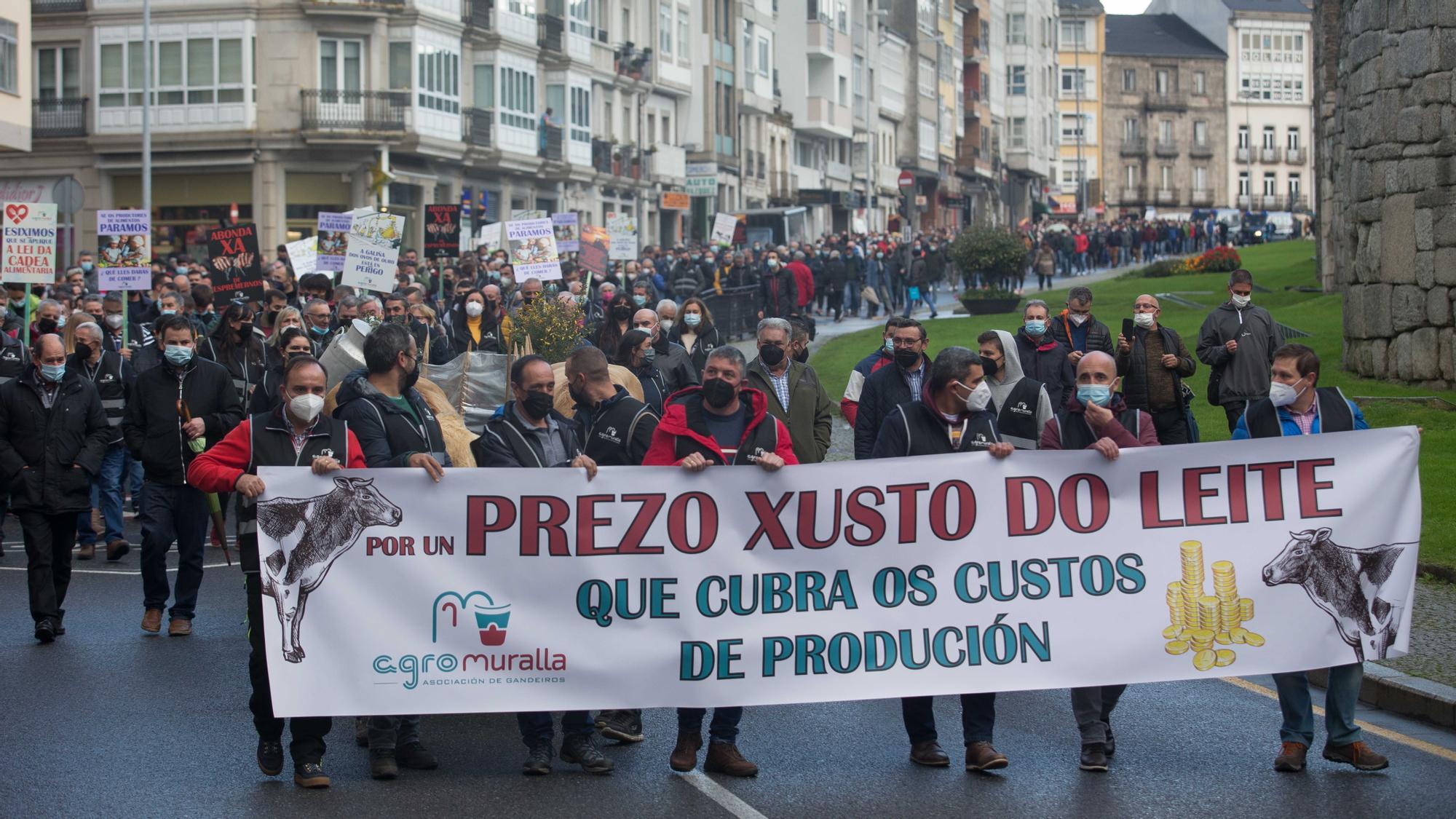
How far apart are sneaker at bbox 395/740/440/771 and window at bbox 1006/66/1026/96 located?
108 m

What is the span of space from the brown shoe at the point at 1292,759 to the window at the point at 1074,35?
393 ft

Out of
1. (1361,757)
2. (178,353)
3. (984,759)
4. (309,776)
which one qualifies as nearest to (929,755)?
(984,759)

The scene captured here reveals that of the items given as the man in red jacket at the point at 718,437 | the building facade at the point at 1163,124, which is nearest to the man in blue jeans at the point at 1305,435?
the man in red jacket at the point at 718,437

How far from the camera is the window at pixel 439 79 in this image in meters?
47.3

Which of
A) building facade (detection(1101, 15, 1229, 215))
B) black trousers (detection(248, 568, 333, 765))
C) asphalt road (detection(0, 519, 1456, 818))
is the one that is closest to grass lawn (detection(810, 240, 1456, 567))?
asphalt road (detection(0, 519, 1456, 818))

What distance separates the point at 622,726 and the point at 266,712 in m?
1.64

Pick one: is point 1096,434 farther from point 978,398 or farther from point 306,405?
point 306,405

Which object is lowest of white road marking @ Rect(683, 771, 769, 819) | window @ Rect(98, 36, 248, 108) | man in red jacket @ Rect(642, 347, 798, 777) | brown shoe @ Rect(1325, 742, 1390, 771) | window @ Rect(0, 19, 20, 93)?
white road marking @ Rect(683, 771, 769, 819)

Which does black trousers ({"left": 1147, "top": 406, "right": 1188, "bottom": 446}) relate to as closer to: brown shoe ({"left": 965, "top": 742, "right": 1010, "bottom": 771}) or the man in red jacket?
the man in red jacket

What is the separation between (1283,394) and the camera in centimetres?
809

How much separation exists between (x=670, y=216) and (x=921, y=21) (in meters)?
30.0

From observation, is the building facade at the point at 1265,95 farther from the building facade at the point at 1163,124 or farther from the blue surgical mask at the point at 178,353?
A: the blue surgical mask at the point at 178,353

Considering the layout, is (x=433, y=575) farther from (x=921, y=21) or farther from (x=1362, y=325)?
(x=921, y=21)

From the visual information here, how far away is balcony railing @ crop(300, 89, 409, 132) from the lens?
1781 inches
